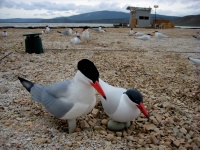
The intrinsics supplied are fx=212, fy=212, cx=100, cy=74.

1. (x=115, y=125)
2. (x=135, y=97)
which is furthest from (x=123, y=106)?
(x=115, y=125)

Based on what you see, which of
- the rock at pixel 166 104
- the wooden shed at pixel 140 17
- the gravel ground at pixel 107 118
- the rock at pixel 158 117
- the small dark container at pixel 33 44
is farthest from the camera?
the wooden shed at pixel 140 17

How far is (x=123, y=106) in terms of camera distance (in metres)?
2.57

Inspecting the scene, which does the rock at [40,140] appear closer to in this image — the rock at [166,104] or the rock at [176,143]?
the rock at [176,143]

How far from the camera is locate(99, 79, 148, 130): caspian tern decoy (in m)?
2.46

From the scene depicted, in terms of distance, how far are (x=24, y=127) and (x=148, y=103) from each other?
2020 millimetres

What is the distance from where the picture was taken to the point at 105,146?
249 centimetres

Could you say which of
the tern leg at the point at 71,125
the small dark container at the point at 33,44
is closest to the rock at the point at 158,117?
the tern leg at the point at 71,125

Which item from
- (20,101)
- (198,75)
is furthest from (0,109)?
(198,75)

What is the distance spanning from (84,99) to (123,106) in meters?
0.48

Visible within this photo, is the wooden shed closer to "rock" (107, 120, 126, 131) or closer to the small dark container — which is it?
the small dark container

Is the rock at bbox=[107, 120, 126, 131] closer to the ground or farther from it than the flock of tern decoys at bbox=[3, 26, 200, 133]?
closer to the ground

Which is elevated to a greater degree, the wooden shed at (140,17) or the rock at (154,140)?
the wooden shed at (140,17)

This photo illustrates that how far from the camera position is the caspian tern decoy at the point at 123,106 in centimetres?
246

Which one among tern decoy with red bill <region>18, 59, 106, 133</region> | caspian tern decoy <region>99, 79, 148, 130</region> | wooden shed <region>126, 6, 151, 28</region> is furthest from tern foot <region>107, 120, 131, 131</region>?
wooden shed <region>126, 6, 151, 28</region>
